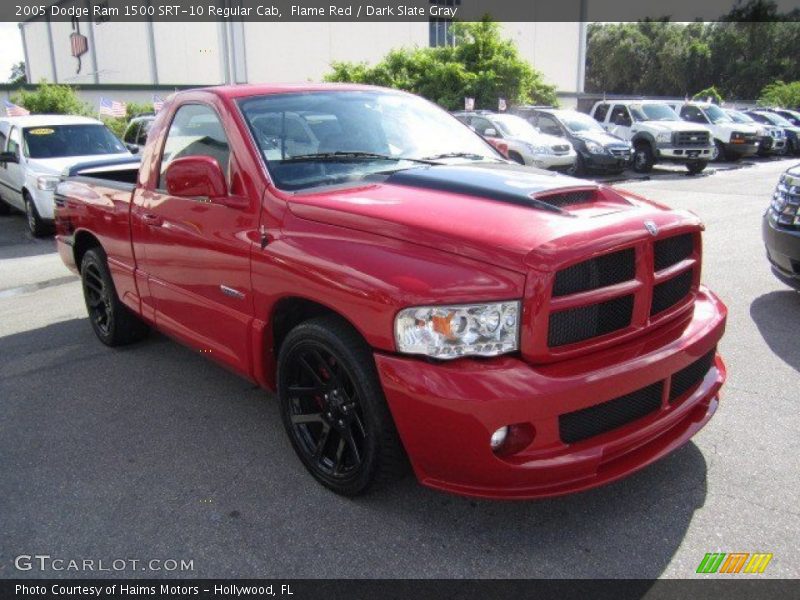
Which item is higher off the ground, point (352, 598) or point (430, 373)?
point (430, 373)

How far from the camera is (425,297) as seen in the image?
2525 millimetres

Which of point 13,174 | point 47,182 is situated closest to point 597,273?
point 47,182

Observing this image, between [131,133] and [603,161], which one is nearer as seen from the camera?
[131,133]

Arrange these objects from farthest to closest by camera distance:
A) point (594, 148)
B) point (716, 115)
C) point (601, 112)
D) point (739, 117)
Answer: point (739, 117), point (716, 115), point (601, 112), point (594, 148)

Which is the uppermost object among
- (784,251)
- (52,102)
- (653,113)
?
(52,102)

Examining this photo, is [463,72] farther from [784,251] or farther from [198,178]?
[198,178]

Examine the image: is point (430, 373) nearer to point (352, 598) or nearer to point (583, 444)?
point (583, 444)

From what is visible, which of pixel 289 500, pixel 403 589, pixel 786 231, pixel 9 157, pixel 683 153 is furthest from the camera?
pixel 683 153

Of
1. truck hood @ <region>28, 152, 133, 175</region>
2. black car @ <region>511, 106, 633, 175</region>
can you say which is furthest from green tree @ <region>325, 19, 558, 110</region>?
truck hood @ <region>28, 152, 133, 175</region>

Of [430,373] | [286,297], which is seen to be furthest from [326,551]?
[286,297]

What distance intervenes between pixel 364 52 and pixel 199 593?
4156 centimetres

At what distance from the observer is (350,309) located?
108 inches

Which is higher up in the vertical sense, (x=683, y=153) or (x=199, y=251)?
(x=199, y=251)

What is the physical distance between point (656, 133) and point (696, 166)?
1437 mm
